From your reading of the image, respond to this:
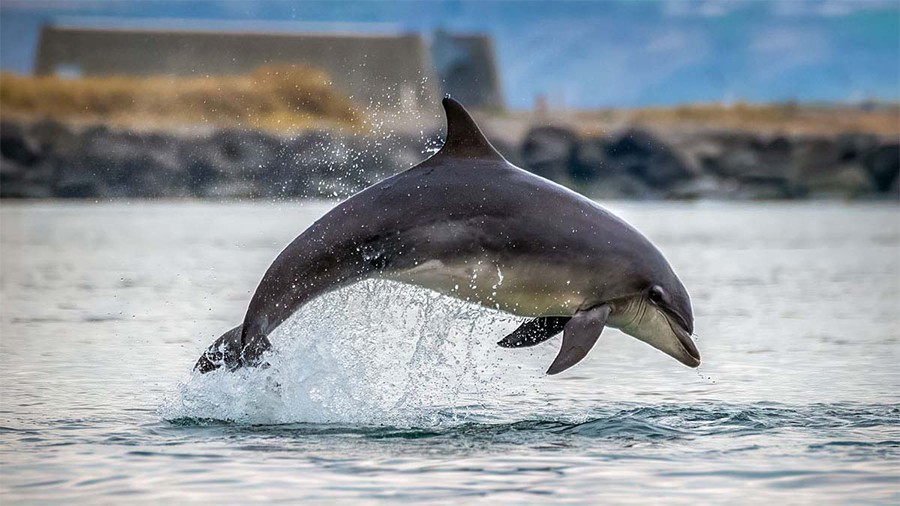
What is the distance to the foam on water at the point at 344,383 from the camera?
9.86m

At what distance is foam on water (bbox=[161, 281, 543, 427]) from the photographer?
9.86 metres

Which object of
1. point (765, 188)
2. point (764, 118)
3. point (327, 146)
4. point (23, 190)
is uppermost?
point (764, 118)

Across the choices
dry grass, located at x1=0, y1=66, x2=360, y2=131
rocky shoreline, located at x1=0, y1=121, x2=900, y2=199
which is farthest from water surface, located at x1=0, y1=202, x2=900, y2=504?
dry grass, located at x1=0, y1=66, x2=360, y2=131

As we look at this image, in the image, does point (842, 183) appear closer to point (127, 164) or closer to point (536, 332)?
point (127, 164)

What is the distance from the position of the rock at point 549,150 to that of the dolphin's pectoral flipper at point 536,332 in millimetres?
57339

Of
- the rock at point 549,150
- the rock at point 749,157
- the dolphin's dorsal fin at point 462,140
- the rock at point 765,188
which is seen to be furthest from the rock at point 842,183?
the dolphin's dorsal fin at point 462,140

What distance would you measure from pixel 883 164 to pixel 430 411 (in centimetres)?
6289

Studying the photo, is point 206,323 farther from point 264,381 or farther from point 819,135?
point 819,135

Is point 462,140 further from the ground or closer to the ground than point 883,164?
closer to the ground

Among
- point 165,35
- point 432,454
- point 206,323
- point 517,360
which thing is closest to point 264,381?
point 432,454

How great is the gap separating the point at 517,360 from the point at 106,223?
30214 mm

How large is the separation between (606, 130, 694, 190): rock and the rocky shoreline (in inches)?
1.9

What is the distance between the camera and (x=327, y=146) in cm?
7281

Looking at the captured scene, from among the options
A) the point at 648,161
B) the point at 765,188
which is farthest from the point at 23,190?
the point at 765,188
